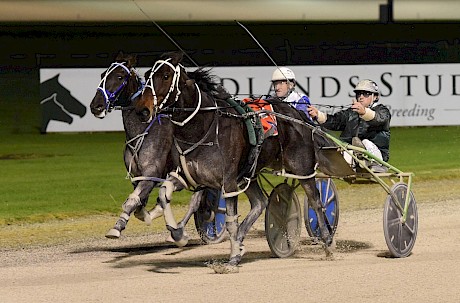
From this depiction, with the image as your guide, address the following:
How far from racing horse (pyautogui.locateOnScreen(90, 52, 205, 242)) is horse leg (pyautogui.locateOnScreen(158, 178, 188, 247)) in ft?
0.98

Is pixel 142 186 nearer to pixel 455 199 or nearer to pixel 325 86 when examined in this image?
pixel 455 199

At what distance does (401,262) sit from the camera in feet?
28.7

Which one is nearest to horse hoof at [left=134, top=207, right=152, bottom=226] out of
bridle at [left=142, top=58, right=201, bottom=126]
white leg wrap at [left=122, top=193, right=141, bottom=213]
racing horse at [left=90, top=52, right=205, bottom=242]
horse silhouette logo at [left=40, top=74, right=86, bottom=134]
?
racing horse at [left=90, top=52, right=205, bottom=242]

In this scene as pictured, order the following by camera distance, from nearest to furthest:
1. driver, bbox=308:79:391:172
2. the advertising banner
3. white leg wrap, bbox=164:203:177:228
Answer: white leg wrap, bbox=164:203:177:228 → driver, bbox=308:79:391:172 → the advertising banner

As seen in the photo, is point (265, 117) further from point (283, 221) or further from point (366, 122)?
point (366, 122)

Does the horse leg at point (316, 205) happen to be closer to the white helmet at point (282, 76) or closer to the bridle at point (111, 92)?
the white helmet at point (282, 76)

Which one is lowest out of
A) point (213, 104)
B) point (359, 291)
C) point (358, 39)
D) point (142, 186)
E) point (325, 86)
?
point (359, 291)

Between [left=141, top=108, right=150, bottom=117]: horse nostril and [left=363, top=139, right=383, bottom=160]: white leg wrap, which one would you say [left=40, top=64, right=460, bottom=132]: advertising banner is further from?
[left=141, top=108, right=150, bottom=117]: horse nostril

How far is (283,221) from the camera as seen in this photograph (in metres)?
9.30

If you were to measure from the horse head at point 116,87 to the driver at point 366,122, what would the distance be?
1.43m

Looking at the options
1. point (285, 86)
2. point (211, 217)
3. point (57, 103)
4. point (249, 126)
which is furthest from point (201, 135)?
point (57, 103)

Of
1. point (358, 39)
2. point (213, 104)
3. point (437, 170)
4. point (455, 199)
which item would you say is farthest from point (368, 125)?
point (358, 39)

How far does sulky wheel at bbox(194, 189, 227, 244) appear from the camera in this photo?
1002cm

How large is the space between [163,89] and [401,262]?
7.26 ft
